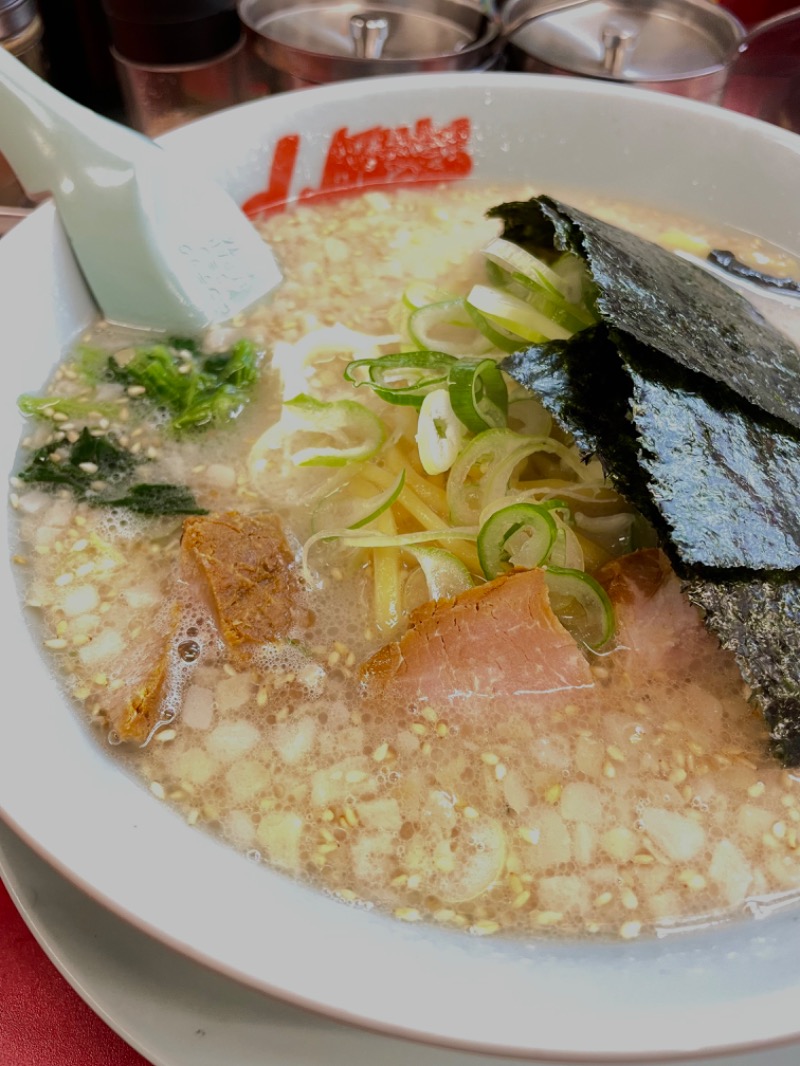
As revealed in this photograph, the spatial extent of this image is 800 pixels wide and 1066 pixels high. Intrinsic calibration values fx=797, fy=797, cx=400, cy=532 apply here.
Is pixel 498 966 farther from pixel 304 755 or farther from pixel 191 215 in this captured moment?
pixel 191 215

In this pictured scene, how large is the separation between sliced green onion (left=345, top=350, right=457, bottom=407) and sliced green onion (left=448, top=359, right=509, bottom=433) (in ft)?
0.16

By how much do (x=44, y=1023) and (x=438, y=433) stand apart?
97cm

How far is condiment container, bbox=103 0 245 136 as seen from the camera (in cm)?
200

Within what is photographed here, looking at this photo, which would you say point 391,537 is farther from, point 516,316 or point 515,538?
point 516,316

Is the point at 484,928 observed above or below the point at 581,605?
below

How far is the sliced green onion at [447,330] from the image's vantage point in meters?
1.52

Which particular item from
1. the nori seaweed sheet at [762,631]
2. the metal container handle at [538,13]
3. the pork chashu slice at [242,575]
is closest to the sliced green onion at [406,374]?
the pork chashu slice at [242,575]

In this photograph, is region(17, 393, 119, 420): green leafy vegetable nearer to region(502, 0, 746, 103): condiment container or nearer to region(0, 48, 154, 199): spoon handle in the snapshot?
region(0, 48, 154, 199): spoon handle

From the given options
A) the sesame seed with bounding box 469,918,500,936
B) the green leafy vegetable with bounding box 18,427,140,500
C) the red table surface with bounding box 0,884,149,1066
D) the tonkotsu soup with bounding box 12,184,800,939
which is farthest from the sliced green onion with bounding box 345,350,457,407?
the red table surface with bounding box 0,884,149,1066

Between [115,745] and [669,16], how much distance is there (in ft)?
8.16

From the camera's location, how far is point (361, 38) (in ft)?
7.09

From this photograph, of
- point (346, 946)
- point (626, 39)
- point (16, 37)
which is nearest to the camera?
point (346, 946)

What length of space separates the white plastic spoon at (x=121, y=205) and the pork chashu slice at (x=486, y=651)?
890 mm

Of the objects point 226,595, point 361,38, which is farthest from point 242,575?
point 361,38
